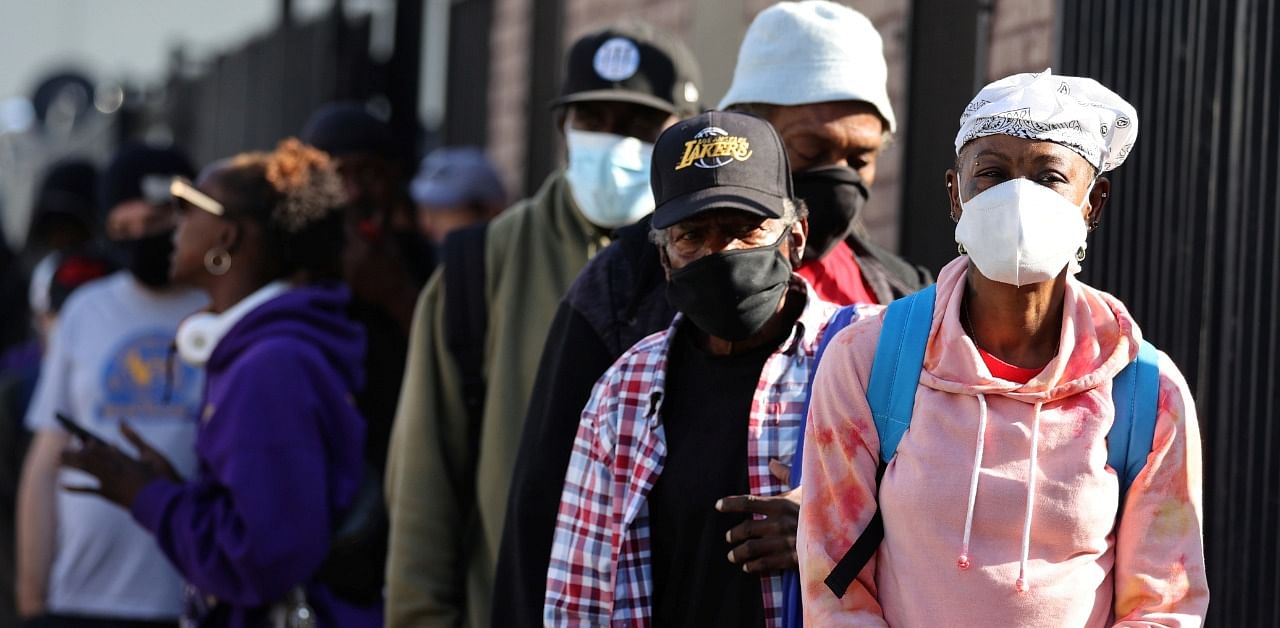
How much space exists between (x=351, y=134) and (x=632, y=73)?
208 centimetres

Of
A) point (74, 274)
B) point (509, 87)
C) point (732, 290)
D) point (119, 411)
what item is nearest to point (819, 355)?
point (732, 290)

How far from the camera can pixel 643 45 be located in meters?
4.32

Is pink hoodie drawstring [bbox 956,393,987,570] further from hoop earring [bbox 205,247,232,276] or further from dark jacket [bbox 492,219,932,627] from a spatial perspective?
hoop earring [bbox 205,247,232,276]

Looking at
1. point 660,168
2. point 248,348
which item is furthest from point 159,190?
point 660,168

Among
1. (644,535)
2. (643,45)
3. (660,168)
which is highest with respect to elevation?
(643,45)

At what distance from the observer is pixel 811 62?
3682 mm

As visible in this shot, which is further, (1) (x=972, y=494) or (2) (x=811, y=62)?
(2) (x=811, y=62)

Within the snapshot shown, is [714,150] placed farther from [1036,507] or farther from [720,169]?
[1036,507]

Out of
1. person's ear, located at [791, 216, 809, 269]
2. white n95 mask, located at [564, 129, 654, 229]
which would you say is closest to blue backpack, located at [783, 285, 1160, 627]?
person's ear, located at [791, 216, 809, 269]

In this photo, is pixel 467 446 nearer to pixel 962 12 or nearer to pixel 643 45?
pixel 643 45

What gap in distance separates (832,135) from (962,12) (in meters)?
1.67

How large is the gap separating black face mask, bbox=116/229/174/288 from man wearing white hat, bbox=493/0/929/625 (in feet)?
7.43

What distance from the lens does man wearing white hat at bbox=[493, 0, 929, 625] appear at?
11.3ft

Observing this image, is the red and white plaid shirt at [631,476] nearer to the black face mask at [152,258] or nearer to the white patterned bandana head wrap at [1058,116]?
the white patterned bandana head wrap at [1058,116]
